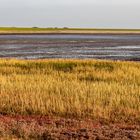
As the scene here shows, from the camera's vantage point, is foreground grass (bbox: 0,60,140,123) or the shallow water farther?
the shallow water

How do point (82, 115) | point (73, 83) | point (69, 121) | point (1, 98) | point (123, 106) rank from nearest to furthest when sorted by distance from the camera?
point (69, 121), point (82, 115), point (123, 106), point (1, 98), point (73, 83)

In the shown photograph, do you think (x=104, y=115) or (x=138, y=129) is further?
(x=104, y=115)

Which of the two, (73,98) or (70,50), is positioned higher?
(73,98)

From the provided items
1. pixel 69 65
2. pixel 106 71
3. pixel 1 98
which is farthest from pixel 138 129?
pixel 69 65

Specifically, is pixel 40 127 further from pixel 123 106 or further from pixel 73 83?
pixel 73 83

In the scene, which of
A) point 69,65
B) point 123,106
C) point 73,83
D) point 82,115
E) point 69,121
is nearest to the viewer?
point 69,121

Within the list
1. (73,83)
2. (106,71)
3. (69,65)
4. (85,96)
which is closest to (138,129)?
(85,96)

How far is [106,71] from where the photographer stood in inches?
961

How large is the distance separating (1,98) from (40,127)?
397 cm

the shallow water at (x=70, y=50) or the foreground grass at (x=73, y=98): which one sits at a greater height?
the foreground grass at (x=73, y=98)

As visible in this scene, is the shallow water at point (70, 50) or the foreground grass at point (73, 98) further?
the shallow water at point (70, 50)

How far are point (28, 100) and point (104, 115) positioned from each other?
9.20 feet

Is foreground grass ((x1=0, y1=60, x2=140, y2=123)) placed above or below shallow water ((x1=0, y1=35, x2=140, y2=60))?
above

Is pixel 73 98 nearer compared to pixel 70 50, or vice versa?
pixel 73 98
